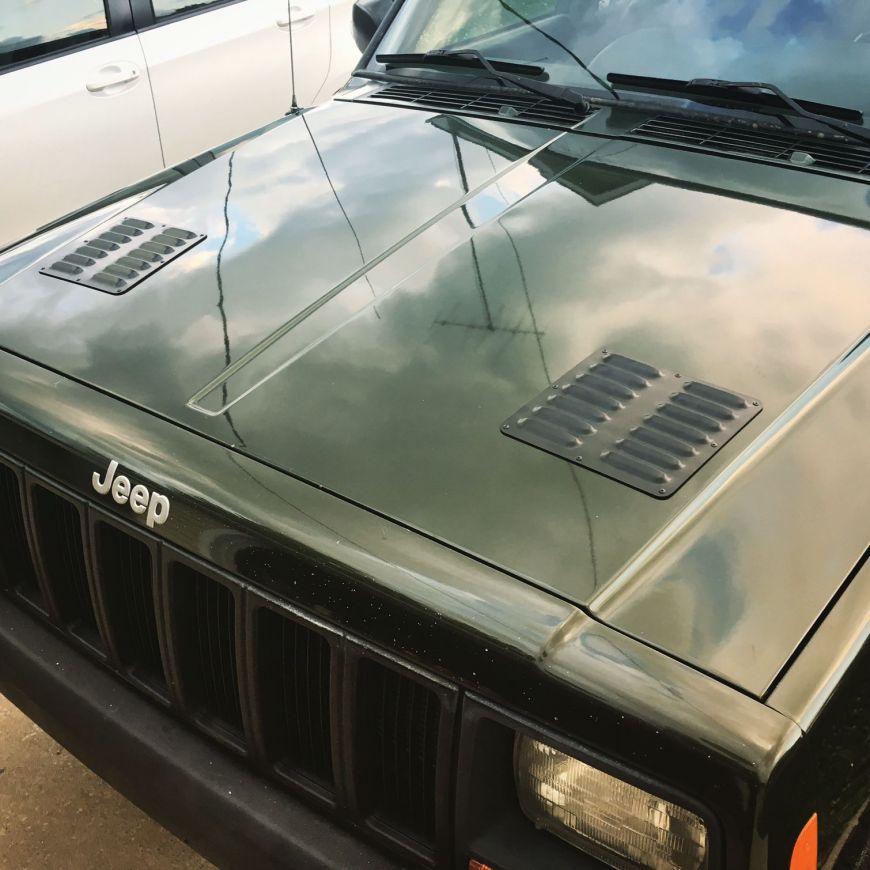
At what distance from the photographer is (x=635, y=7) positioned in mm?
2852

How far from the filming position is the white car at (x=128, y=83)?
14.1ft

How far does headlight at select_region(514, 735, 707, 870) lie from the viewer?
1.47 m

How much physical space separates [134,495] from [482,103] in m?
1.59

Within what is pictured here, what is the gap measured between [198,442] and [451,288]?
1.98ft

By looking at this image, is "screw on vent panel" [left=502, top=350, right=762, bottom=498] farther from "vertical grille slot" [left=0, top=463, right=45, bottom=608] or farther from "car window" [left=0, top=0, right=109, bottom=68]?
"car window" [left=0, top=0, right=109, bottom=68]

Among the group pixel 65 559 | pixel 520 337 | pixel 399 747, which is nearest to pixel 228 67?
pixel 65 559

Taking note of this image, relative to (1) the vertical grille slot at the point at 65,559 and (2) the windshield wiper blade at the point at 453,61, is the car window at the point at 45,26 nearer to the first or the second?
(2) the windshield wiper blade at the point at 453,61

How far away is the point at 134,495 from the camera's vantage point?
187cm

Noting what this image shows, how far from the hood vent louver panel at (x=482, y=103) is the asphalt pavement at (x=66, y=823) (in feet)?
6.34

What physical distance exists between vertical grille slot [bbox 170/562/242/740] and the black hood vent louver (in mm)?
1528

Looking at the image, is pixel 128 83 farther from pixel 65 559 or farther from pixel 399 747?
pixel 399 747

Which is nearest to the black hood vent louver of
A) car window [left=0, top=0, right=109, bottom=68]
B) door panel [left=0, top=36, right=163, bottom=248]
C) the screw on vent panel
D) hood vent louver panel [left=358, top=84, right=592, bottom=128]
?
hood vent louver panel [left=358, top=84, right=592, bottom=128]

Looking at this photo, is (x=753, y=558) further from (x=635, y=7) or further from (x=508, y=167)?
(x=635, y=7)

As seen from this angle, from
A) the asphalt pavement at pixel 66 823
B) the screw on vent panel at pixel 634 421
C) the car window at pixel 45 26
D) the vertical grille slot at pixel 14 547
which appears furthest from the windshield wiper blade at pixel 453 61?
the asphalt pavement at pixel 66 823
